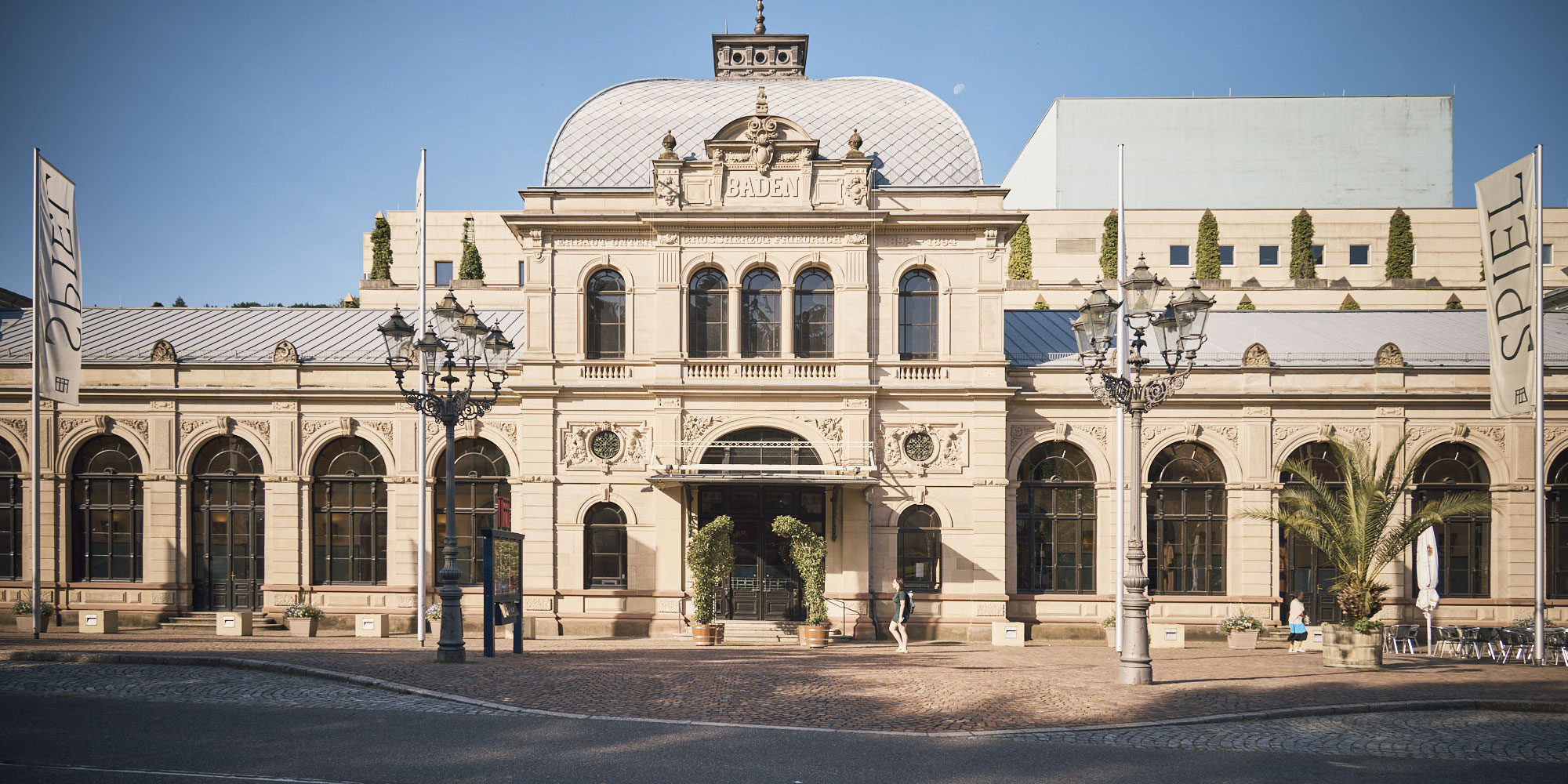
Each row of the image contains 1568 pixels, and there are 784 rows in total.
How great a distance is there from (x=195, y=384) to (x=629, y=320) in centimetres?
1299

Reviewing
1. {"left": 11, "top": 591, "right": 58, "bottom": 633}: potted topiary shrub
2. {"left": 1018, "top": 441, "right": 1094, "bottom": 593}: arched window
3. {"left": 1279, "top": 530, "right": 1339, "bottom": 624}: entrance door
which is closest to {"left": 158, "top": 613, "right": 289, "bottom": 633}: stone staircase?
{"left": 11, "top": 591, "right": 58, "bottom": 633}: potted topiary shrub

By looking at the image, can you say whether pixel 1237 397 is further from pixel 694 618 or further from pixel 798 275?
pixel 694 618

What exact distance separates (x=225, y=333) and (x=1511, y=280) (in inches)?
1438

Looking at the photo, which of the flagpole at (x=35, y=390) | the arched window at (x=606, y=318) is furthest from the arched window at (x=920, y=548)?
the flagpole at (x=35, y=390)

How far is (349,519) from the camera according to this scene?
29250 millimetres

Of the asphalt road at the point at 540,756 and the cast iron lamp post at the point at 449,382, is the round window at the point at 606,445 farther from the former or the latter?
the asphalt road at the point at 540,756

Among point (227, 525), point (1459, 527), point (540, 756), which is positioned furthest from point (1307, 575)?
point (227, 525)

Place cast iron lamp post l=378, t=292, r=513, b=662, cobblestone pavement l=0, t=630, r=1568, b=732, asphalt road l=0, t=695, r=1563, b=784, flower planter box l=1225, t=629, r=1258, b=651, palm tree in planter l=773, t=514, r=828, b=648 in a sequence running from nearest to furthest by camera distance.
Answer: asphalt road l=0, t=695, r=1563, b=784 < cobblestone pavement l=0, t=630, r=1568, b=732 < cast iron lamp post l=378, t=292, r=513, b=662 < palm tree in planter l=773, t=514, r=828, b=648 < flower planter box l=1225, t=629, r=1258, b=651

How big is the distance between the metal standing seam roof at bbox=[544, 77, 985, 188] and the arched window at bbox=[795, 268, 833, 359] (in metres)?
3.73

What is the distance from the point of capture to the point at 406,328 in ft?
63.8

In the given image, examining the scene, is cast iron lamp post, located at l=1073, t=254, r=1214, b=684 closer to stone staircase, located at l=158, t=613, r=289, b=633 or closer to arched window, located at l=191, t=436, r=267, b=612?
stone staircase, located at l=158, t=613, r=289, b=633

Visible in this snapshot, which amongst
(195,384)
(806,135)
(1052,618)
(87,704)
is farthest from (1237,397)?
(195,384)

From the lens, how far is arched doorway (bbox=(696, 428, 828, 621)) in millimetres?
27484

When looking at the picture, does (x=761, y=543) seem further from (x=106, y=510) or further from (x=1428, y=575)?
(x=106, y=510)
